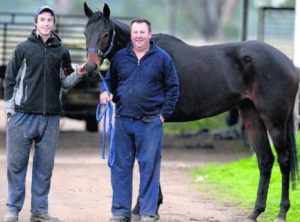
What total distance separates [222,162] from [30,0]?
7032cm

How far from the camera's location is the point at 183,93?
10836mm

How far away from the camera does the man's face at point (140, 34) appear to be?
9570 millimetres

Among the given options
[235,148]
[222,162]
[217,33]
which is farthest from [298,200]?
[217,33]

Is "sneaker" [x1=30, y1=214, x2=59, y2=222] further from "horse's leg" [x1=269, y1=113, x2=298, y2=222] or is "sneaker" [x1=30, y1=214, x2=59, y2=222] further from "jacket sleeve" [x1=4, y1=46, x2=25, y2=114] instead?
"horse's leg" [x1=269, y1=113, x2=298, y2=222]

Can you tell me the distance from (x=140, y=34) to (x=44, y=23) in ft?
3.02

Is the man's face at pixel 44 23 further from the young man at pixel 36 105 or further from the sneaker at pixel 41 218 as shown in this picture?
the sneaker at pixel 41 218

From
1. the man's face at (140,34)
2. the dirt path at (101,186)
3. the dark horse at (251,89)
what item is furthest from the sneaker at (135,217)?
the man's face at (140,34)

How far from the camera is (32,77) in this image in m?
9.65

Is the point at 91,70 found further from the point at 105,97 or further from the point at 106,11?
the point at 106,11

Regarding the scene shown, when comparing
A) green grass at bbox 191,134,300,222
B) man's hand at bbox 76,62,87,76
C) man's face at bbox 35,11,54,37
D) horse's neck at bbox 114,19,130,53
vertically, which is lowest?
green grass at bbox 191,134,300,222

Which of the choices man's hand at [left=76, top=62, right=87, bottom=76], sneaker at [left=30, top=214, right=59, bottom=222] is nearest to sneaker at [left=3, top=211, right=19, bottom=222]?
sneaker at [left=30, top=214, right=59, bottom=222]

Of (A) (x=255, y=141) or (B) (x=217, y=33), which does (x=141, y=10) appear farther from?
(A) (x=255, y=141)

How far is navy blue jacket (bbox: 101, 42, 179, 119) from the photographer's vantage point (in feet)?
31.7

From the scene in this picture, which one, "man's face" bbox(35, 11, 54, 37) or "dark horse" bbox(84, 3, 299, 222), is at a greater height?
"man's face" bbox(35, 11, 54, 37)
